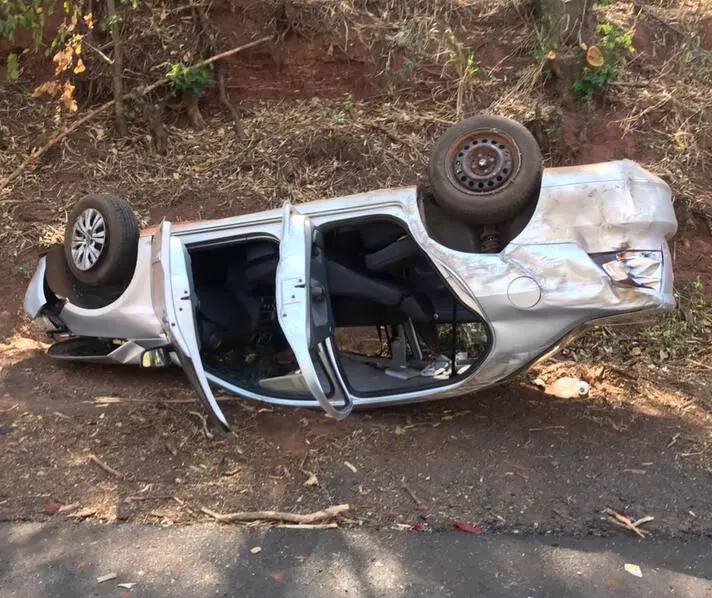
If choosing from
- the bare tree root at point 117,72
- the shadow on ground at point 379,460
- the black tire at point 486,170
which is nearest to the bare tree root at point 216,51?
the bare tree root at point 117,72

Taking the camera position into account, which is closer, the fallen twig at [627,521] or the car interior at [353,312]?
the fallen twig at [627,521]

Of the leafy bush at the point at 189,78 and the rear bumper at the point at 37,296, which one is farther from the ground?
the leafy bush at the point at 189,78

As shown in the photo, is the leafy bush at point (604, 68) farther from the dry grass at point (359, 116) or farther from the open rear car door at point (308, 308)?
the open rear car door at point (308, 308)

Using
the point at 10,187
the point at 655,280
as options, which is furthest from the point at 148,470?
the point at 10,187

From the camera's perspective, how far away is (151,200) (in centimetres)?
774

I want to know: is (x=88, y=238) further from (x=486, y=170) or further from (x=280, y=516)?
(x=486, y=170)

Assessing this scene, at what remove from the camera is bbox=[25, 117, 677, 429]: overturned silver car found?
3.70 m

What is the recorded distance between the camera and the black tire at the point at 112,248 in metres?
4.76

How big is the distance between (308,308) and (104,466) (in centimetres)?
158

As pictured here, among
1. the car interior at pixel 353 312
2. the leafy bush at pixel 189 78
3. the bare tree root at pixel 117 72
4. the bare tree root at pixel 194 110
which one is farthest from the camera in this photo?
the bare tree root at pixel 194 110

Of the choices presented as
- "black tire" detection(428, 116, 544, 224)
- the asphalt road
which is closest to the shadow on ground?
the asphalt road

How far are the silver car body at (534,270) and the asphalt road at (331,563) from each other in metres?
0.73

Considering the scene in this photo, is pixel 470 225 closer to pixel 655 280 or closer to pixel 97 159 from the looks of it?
pixel 655 280

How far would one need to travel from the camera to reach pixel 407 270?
484cm
